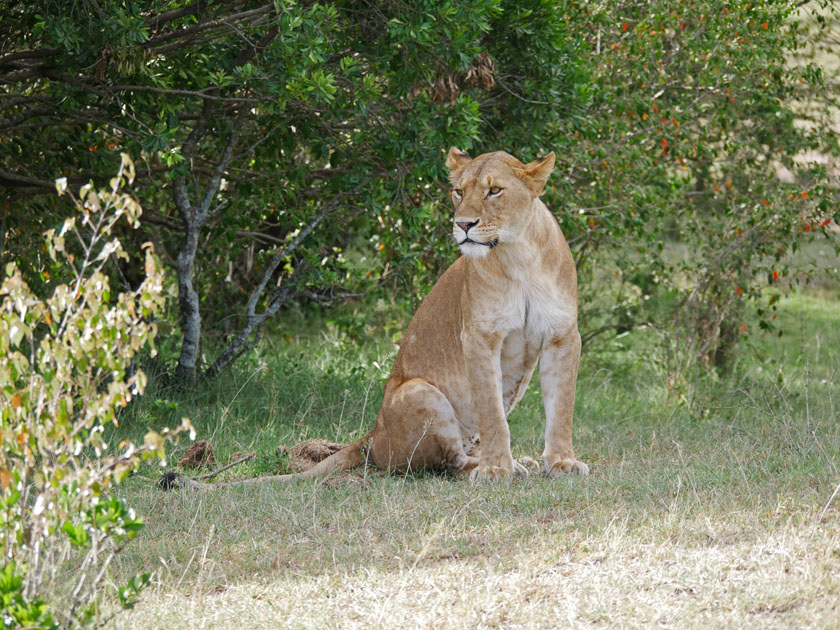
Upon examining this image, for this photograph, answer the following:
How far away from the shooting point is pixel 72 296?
311 centimetres

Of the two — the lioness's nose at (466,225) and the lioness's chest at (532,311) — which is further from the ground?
the lioness's nose at (466,225)

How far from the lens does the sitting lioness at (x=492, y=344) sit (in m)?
5.17

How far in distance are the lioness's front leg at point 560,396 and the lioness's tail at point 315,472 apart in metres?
1.00

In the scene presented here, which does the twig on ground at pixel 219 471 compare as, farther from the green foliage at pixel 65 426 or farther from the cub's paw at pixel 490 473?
the green foliage at pixel 65 426

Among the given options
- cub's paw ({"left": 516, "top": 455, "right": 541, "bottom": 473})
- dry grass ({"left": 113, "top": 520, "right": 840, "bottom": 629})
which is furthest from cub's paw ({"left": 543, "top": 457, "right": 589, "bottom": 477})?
dry grass ({"left": 113, "top": 520, "right": 840, "bottom": 629})

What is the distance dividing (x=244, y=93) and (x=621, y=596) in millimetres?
4628

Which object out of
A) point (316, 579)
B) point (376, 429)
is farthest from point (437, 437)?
point (316, 579)

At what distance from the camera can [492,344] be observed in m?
5.25

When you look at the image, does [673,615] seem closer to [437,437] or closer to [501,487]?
[501,487]

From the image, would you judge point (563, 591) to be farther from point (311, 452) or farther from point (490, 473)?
point (311, 452)

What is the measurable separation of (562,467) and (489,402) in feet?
1.65

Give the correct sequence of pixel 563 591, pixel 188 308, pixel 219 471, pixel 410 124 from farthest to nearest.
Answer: pixel 188 308
pixel 410 124
pixel 219 471
pixel 563 591

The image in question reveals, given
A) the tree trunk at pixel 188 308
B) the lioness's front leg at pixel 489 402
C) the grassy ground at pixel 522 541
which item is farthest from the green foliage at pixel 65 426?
the tree trunk at pixel 188 308

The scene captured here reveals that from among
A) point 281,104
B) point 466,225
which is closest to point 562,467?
point 466,225
